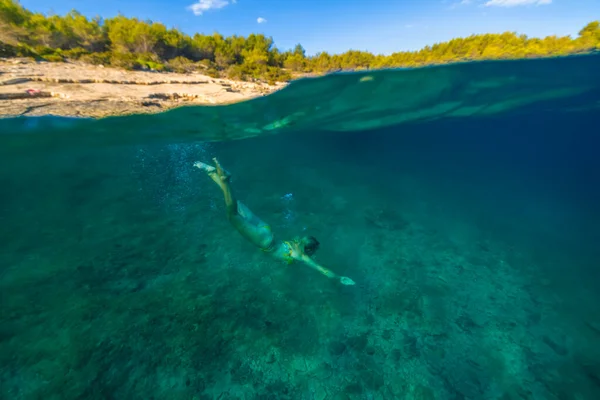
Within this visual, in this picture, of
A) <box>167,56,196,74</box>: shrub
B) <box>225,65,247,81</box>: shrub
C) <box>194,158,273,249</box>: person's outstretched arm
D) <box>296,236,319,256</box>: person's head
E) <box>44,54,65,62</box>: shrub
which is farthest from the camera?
<box>167,56,196,74</box>: shrub

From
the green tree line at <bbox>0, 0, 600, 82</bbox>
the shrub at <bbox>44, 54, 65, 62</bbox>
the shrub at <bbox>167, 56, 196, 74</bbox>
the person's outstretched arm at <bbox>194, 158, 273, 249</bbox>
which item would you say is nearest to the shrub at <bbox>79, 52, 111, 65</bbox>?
the green tree line at <bbox>0, 0, 600, 82</bbox>

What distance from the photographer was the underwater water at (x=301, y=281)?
6371mm

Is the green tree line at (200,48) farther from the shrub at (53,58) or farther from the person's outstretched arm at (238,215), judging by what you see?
the person's outstretched arm at (238,215)

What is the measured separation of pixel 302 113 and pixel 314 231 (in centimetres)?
743

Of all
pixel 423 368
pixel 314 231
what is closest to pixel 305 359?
pixel 423 368

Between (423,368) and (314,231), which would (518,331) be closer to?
(423,368)

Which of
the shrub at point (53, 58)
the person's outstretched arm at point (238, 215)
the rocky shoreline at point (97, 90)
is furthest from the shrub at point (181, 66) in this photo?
the person's outstretched arm at point (238, 215)

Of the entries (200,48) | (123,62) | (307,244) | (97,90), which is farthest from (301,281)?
(200,48)

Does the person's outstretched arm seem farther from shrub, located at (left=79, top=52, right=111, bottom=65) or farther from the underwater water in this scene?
shrub, located at (left=79, top=52, right=111, bottom=65)

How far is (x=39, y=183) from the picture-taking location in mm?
29375

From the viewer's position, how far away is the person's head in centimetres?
526

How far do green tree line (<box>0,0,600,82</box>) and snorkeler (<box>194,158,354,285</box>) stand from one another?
929 centimetres

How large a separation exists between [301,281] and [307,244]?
193 inches

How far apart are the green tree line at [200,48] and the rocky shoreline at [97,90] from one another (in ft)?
4.26
